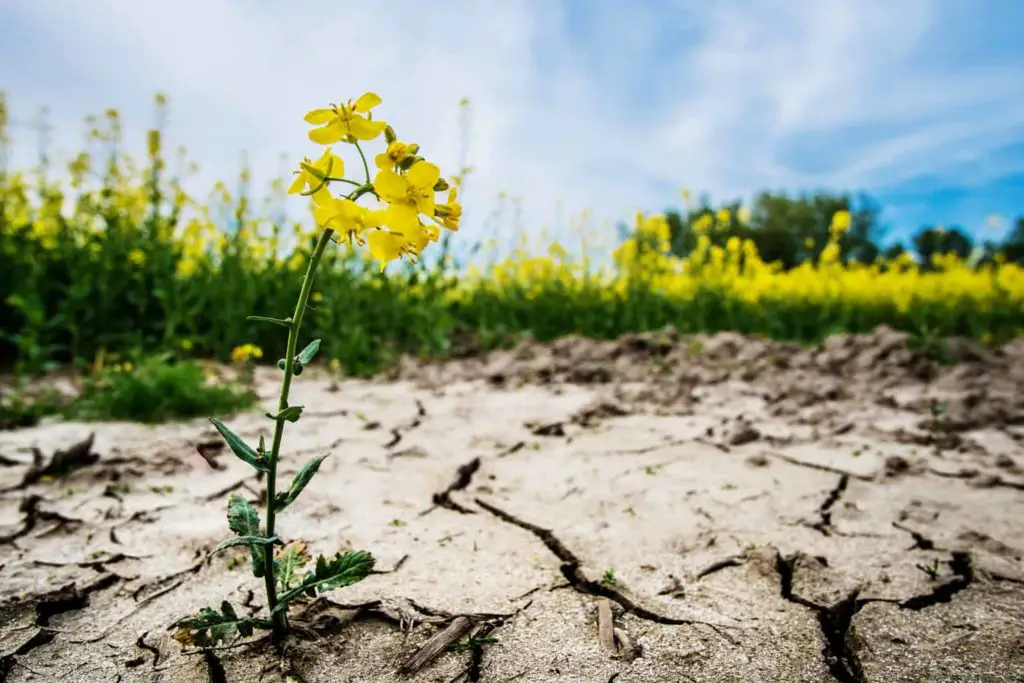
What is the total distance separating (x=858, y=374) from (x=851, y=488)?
2206mm

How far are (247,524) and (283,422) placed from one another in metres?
0.24

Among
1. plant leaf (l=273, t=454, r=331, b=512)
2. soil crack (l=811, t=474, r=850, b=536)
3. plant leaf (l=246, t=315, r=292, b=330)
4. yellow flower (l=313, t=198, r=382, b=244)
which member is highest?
yellow flower (l=313, t=198, r=382, b=244)

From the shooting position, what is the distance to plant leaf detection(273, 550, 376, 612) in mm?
1137

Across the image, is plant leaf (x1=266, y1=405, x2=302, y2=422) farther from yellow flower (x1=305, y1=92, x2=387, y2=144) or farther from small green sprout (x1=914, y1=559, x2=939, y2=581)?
small green sprout (x1=914, y1=559, x2=939, y2=581)

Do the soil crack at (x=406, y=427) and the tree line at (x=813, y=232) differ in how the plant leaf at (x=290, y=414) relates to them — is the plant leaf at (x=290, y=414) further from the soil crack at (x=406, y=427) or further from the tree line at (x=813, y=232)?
the tree line at (x=813, y=232)

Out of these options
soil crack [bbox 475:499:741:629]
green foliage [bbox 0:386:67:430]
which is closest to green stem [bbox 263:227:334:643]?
soil crack [bbox 475:499:741:629]

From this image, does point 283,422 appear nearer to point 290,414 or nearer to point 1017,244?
point 290,414

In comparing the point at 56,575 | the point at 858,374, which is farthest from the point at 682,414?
the point at 56,575

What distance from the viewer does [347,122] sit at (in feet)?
2.99

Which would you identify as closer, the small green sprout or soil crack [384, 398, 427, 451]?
the small green sprout

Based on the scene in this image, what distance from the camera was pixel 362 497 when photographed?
6.50 feet

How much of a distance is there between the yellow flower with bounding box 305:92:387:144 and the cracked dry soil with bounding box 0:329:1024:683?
863 mm

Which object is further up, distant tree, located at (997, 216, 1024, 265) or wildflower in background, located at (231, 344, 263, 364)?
distant tree, located at (997, 216, 1024, 265)

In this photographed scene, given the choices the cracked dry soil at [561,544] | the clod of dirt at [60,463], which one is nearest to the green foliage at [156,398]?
the cracked dry soil at [561,544]
